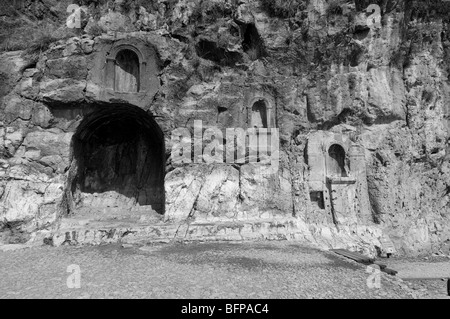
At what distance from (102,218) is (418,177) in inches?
574

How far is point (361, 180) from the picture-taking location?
14203 mm

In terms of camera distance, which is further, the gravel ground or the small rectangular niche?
the small rectangular niche

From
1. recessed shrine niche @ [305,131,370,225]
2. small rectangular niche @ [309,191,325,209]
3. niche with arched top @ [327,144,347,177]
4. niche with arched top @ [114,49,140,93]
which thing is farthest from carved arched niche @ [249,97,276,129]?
niche with arched top @ [114,49,140,93]

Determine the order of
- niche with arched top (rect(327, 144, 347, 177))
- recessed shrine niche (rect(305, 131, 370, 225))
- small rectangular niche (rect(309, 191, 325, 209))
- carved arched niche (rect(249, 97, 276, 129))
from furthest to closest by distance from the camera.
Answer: niche with arched top (rect(327, 144, 347, 177))
carved arched niche (rect(249, 97, 276, 129))
small rectangular niche (rect(309, 191, 325, 209))
recessed shrine niche (rect(305, 131, 370, 225))

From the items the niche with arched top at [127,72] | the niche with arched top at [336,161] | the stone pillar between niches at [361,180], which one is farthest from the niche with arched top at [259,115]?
the niche with arched top at [127,72]

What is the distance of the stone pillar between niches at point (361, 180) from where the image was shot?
45.8 ft

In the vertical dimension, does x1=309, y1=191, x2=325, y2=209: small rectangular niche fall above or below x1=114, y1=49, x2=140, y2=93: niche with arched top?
below

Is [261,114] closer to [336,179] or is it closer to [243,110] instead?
[243,110]

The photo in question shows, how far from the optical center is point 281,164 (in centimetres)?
1394

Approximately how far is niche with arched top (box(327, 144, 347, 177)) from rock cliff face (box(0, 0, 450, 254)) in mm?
48

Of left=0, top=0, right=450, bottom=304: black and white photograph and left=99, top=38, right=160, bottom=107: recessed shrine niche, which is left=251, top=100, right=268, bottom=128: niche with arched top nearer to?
left=0, top=0, right=450, bottom=304: black and white photograph

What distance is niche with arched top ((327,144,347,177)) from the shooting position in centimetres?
1446

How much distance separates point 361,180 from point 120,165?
11735 millimetres

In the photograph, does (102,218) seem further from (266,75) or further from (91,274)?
(266,75)
